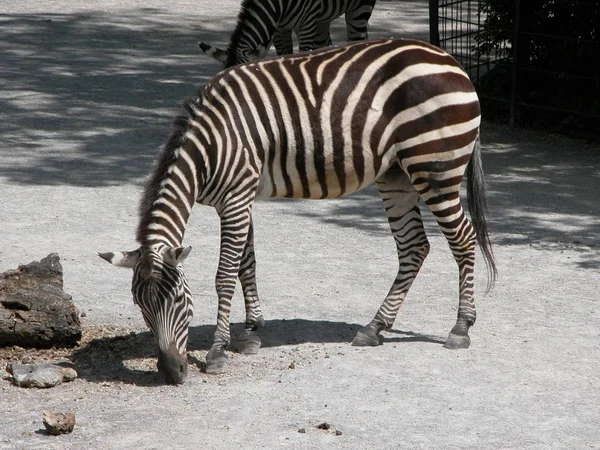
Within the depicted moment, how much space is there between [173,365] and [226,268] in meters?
0.71

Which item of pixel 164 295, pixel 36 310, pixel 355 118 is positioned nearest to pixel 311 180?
pixel 355 118

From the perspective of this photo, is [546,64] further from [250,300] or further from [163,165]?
[163,165]

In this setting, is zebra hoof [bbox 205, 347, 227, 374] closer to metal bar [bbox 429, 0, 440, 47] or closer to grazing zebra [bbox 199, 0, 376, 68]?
grazing zebra [bbox 199, 0, 376, 68]

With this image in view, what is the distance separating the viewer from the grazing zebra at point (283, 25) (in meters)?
11.6

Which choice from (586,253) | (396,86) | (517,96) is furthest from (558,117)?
(396,86)

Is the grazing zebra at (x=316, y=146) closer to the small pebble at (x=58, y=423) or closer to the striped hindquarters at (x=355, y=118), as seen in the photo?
the striped hindquarters at (x=355, y=118)

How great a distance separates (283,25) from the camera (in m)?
12.5

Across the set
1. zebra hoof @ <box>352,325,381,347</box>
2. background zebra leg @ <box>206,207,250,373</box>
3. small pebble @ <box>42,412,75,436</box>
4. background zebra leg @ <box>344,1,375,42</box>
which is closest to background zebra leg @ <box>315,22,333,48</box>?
background zebra leg @ <box>344,1,375,42</box>

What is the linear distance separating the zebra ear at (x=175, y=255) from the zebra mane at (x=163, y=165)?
0.20 meters

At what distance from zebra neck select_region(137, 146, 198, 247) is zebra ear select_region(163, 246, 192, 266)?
0.16 m

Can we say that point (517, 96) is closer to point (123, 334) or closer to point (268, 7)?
point (268, 7)

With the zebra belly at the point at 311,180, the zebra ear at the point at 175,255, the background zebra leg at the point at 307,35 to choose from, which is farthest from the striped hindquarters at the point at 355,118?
the background zebra leg at the point at 307,35

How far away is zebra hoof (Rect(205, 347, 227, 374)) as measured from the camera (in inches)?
243

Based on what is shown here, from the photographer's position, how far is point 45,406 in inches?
224
